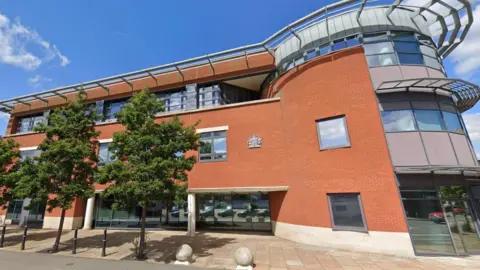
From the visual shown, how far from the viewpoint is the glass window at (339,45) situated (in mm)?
12198

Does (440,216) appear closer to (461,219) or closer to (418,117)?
(461,219)

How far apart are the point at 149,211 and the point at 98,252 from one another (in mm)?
5886

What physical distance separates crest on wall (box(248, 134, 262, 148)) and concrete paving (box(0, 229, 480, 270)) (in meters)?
5.30

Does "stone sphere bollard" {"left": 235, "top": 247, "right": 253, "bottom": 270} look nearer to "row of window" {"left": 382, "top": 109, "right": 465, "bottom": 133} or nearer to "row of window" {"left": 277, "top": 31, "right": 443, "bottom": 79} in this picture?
"row of window" {"left": 382, "top": 109, "right": 465, "bottom": 133}

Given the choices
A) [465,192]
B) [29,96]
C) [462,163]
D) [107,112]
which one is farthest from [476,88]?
[29,96]

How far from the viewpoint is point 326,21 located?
12.3 metres

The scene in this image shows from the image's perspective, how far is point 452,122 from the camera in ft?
35.2

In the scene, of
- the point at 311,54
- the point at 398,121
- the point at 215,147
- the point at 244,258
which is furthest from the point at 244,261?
the point at 311,54

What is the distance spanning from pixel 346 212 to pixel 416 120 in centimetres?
537

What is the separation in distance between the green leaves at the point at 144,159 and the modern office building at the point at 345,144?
1.17 metres

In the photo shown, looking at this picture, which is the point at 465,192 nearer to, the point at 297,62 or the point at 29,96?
the point at 297,62

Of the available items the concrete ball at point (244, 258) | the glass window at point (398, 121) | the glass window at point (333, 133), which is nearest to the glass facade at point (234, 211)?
the glass window at point (333, 133)

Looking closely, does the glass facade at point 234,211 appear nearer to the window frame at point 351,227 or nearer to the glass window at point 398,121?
the window frame at point 351,227

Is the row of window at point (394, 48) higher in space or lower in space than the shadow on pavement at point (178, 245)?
higher
